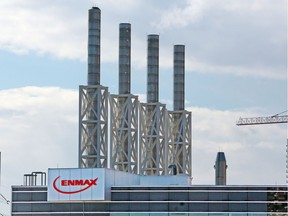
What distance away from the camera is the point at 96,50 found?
178 meters

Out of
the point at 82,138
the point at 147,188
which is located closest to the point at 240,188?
the point at 147,188

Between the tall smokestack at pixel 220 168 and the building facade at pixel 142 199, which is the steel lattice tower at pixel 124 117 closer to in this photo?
the tall smokestack at pixel 220 168

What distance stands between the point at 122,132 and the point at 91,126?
1381cm

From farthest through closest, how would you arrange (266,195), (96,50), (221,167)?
(96,50) → (221,167) → (266,195)

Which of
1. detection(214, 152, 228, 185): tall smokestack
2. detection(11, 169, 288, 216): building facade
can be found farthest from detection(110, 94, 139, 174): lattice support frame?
detection(11, 169, 288, 216): building facade

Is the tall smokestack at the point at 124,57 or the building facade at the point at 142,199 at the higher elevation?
the tall smokestack at the point at 124,57

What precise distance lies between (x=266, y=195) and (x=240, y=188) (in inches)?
141

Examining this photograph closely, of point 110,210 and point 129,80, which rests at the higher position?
point 129,80

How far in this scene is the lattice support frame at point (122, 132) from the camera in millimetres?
189750

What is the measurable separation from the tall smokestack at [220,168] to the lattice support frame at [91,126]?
27.9m

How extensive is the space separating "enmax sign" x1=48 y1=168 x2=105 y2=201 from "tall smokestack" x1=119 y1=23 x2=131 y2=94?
188 feet

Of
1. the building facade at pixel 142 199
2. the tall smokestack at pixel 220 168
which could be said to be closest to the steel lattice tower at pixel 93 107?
the tall smokestack at pixel 220 168

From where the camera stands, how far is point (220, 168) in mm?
157875

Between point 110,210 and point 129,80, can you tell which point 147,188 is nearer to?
point 110,210
